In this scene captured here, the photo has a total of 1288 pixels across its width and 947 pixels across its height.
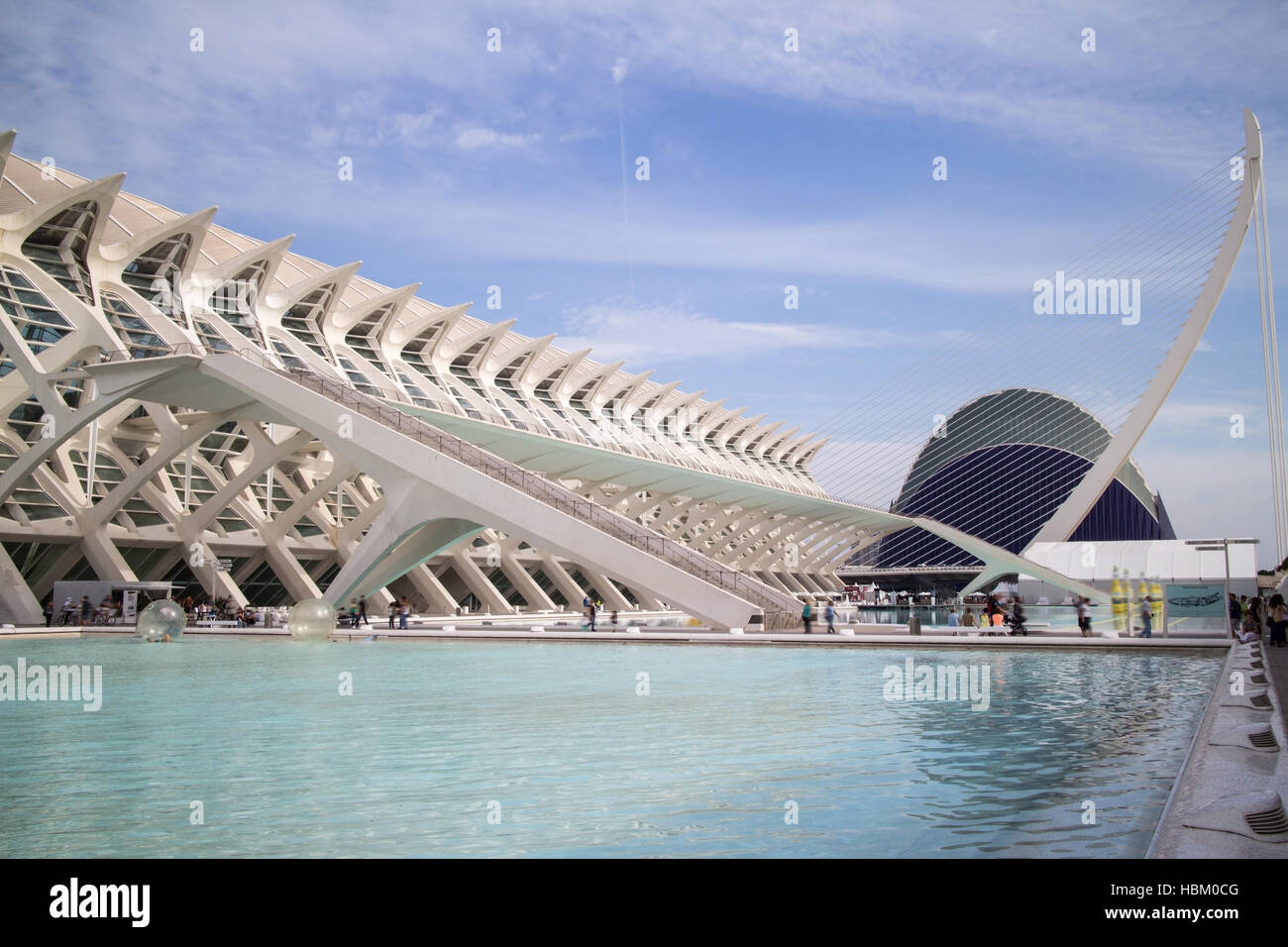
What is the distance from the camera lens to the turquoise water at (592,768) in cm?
464

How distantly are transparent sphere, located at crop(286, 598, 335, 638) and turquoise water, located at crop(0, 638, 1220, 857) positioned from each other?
380 inches

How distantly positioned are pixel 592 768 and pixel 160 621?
18.0m

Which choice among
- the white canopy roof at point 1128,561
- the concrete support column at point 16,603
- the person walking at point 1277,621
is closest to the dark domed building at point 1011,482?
the white canopy roof at point 1128,561

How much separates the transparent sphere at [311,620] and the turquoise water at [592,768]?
9640mm

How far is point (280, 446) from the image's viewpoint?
29.9 metres

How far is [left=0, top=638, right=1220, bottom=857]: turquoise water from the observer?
4637 millimetres

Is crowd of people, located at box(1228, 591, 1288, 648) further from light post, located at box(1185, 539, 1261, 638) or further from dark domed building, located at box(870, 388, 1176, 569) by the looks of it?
dark domed building, located at box(870, 388, 1176, 569)
